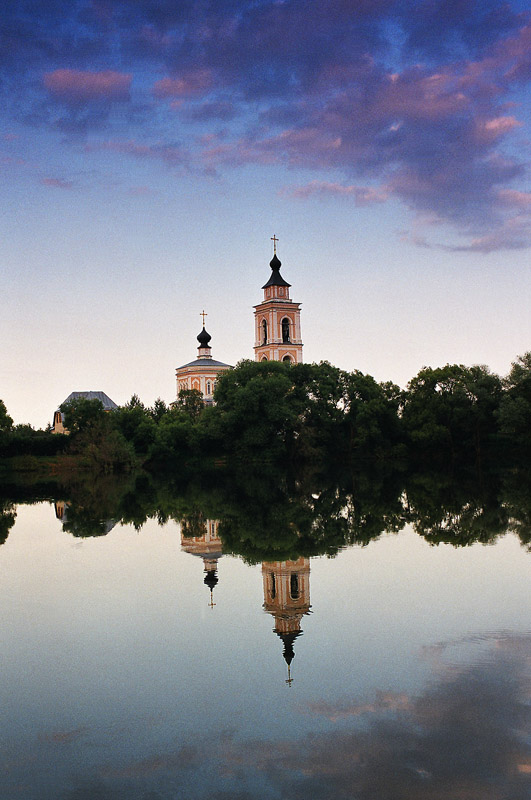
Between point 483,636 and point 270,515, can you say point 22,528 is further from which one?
point 483,636

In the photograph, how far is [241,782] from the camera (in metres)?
5.56

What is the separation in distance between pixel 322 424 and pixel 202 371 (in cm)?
3290

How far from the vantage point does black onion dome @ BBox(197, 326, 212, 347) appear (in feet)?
313

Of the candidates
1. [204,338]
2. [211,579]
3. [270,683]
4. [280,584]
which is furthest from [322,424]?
[270,683]

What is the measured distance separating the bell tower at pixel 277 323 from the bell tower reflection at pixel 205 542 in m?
60.3

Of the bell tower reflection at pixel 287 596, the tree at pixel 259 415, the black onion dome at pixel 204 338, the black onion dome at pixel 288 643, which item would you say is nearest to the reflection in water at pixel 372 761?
the bell tower reflection at pixel 287 596

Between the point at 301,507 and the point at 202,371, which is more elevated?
the point at 202,371

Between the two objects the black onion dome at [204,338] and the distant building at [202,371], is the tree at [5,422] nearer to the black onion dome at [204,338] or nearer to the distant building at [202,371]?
the distant building at [202,371]

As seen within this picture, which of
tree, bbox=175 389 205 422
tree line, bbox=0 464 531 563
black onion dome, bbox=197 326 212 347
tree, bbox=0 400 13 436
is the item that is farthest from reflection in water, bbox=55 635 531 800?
black onion dome, bbox=197 326 212 347

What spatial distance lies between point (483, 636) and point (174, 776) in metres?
4.73

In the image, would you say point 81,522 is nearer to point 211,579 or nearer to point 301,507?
point 301,507

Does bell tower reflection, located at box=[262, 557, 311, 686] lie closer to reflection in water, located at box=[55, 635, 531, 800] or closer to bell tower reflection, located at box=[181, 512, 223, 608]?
bell tower reflection, located at box=[181, 512, 223, 608]

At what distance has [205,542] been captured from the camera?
18172 mm

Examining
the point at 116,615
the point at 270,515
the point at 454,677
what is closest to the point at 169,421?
the point at 270,515
